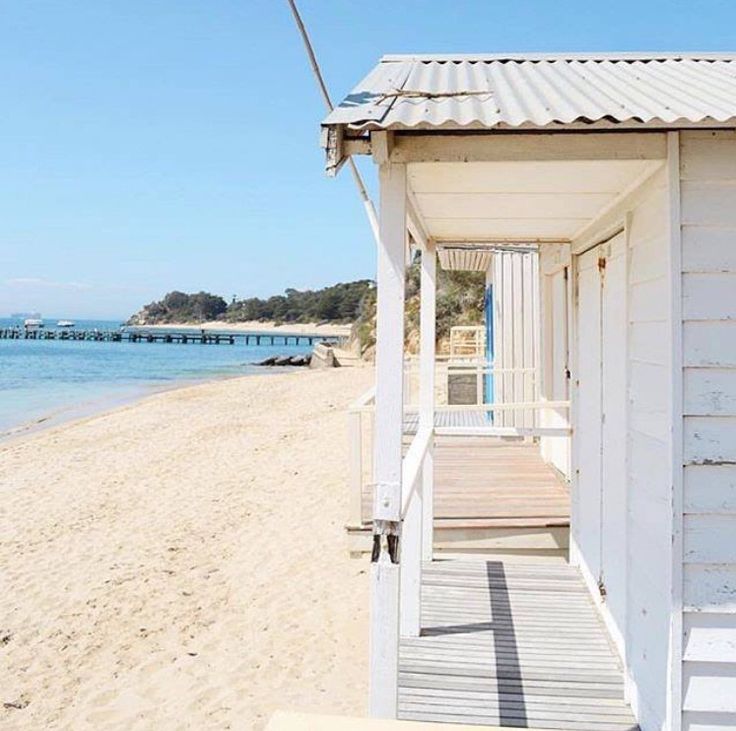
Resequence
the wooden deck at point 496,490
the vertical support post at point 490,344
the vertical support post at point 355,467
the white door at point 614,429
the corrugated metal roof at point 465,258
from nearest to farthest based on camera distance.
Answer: the white door at point 614,429, the wooden deck at point 496,490, the vertical support post at point 355,467, the corrugated metal roof at point 465,258, the vertical support post at point 490,344

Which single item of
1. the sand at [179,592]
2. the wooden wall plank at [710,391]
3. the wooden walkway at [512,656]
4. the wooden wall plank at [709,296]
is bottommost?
the sand at [179,592]

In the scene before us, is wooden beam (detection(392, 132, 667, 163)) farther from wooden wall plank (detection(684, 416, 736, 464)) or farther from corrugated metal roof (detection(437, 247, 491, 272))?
corrugated metal roof (detection(437, 247, 491, 272))

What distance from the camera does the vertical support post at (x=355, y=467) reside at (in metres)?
5.48

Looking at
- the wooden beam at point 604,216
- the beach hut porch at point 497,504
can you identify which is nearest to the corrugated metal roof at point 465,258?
the beach hut porch at point 497,504

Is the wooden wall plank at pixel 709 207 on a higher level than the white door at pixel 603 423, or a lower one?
higher

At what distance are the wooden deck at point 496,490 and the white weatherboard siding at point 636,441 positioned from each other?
0.91 meters

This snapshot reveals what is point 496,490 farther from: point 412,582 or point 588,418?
point 412,582

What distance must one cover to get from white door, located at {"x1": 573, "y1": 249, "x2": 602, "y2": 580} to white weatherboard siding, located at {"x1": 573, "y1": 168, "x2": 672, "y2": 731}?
0.07 feet

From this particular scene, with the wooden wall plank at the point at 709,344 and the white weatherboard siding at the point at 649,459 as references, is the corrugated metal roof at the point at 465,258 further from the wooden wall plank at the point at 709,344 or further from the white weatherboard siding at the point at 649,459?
the wooden wall plank at the point at 709,344

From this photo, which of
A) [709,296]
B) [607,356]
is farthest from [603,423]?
[709,296]

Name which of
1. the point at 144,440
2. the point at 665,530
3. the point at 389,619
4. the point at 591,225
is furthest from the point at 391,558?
the point at 144,440

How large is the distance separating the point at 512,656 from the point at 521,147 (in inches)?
102

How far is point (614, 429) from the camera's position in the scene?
11.3 feet

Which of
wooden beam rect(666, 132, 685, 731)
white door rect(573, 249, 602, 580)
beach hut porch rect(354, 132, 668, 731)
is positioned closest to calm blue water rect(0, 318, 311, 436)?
beach hut porch rect(354, 132, 668, 731)
